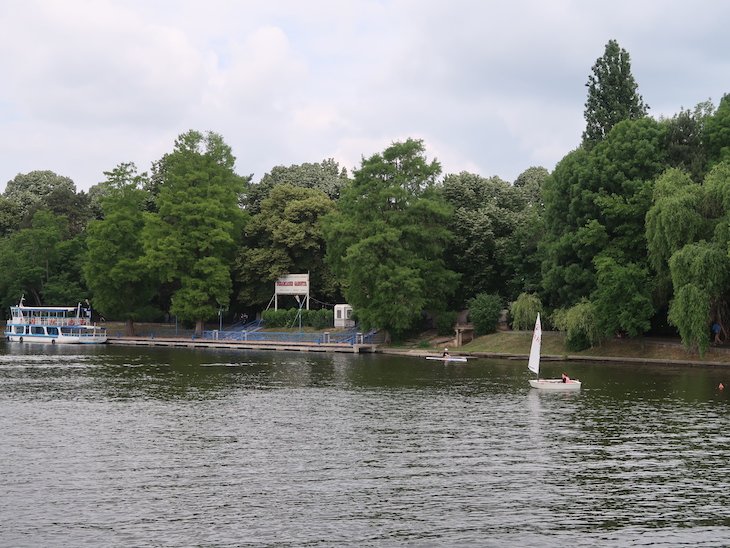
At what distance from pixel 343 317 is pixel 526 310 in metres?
31.1

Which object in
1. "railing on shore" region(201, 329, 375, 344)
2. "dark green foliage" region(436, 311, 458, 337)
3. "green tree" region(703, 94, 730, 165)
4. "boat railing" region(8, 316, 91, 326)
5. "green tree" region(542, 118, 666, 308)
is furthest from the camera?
"boat railing" region(8, 316, 91, 326)

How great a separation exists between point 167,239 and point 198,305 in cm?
935

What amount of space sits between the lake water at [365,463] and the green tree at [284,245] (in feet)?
173

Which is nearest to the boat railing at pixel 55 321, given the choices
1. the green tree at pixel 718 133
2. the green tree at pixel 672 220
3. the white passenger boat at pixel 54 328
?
the white passenger boat at pixel 54 328

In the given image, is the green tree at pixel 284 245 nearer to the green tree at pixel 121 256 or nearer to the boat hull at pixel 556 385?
the green tree at pixel 121 256

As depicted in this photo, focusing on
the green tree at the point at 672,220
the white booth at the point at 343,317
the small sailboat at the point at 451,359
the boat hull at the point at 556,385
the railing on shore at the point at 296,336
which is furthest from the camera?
the white booth at the point at 343,317

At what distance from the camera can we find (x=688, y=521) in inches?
964

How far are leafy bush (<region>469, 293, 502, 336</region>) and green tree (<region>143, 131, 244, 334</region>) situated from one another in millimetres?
35240

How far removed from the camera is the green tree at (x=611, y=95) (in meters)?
88.8

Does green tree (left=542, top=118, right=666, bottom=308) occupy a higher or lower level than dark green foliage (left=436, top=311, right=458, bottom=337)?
higher

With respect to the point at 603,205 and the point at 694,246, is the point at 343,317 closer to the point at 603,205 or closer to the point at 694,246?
the point at 603,205

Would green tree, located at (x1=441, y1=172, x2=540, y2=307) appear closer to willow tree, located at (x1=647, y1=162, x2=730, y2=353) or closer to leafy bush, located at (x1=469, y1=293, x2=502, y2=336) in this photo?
leafy bush, located at (x1=469, y1=293, x2=502, y2=336)

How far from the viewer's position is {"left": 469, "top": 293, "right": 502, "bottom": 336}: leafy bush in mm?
91000

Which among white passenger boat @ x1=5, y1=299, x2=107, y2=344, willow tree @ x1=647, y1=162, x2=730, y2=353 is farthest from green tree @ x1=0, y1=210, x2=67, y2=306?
willow tree @ x1=647, y1=162, x2=730, y2=353
